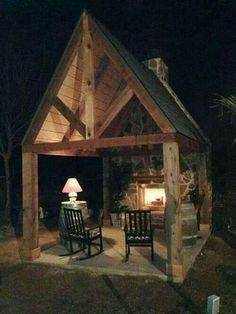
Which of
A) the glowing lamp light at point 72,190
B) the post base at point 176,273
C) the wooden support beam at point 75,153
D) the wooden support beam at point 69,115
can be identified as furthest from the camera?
the glowing lamp light at point 72,190

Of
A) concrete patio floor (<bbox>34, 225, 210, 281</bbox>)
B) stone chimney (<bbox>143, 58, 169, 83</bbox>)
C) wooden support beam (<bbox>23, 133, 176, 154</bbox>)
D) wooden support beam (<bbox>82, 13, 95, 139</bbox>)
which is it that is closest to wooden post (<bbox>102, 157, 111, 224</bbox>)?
concrete patio floor (<bbox>34, 225, 210, 281</bbox>)

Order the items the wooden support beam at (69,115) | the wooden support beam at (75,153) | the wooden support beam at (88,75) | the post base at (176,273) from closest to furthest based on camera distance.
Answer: the post base at (176,273)
the wooden support beam at (88,75)
the wooden support beam at (69,115)
the wooden support beam at (75,153)

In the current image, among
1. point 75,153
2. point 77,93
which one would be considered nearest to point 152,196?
point 75,153

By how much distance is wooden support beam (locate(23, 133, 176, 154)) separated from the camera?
236 inches

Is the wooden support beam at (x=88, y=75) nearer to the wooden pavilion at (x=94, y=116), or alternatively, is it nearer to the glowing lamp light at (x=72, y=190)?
the wooden pavilion at (x=94, y=116)

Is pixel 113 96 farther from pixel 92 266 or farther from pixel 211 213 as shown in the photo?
pixel 211 213

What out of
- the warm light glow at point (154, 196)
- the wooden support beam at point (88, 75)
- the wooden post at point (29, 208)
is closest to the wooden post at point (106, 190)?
the warm light glow at point (154, 196)

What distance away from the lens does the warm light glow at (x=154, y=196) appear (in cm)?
1088

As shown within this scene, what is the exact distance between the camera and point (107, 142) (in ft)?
21.8

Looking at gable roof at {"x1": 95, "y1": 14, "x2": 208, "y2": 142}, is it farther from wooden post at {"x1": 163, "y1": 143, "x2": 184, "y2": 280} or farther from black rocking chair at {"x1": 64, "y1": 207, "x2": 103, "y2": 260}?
black rocking chair at {"x1": 64, "y1": 207, "x2": 103, "y2": 260}

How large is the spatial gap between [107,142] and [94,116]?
25.5 inches

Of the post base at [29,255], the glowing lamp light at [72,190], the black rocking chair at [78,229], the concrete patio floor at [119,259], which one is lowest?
the concrete patio floor at [119,259]

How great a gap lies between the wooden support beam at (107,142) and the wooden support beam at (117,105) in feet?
0.81

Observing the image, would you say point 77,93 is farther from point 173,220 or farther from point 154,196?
point 154,196
